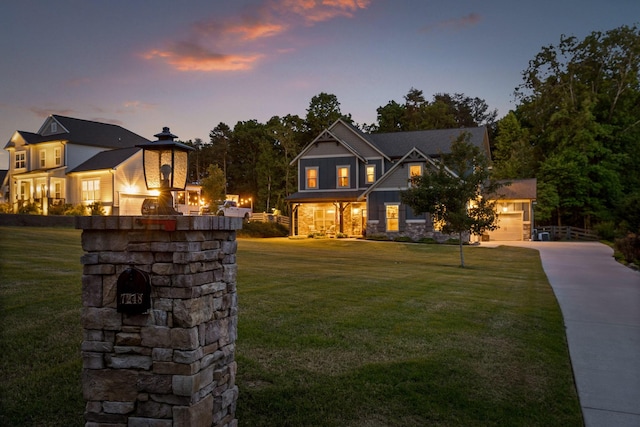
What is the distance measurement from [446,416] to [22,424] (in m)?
4.16

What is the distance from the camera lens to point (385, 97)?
55.6m

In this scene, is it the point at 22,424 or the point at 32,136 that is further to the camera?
the point at 32,136

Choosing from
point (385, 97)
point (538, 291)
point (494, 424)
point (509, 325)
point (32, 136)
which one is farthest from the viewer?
point (385, 97)

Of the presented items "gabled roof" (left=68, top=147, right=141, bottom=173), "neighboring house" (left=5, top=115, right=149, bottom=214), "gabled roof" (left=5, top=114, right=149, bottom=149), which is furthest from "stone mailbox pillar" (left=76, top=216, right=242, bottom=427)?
"gabled roof" (left=5, top=114, right=149, bottom=149)

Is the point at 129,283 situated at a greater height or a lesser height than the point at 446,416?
greater

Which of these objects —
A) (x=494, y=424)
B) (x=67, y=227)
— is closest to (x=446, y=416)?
(x=494, y=424)

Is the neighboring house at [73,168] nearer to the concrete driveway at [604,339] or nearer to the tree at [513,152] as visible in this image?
the concrete driveway at [604,339]

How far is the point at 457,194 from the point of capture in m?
17.9

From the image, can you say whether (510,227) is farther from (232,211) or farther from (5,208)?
(5,208)

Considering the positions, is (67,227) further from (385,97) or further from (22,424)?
(385,97)

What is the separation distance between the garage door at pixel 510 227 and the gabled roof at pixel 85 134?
92.2 ft

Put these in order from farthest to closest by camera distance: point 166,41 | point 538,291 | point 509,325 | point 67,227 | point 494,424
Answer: point 67,227, point 538,291, point 509,325, point 166,41, point 494,424

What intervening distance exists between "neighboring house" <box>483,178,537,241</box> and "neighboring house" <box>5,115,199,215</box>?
26064 mm

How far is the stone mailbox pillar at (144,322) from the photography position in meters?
3.79
